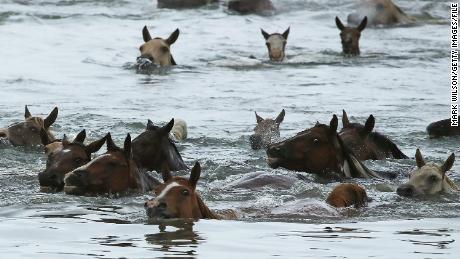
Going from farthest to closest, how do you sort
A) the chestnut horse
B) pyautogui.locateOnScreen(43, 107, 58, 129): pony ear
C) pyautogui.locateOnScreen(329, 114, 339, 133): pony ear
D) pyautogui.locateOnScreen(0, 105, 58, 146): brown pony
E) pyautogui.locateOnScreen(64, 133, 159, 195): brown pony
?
pyautogui.locateOnScreen(0, 105, 58, 146): brown pony < pyautogui.locateOnScreen(43, 107, 58, 129): pony ear < pyautogui.locateOnScreen(329, 114, 339, 133): pony ear < the chestnut horse < pyautogui.locateOnScreen(64, 133, 159, 195): brown pony

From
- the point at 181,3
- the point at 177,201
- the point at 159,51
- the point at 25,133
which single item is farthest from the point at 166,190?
the point at 181,3

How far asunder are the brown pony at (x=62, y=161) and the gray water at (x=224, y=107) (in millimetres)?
207

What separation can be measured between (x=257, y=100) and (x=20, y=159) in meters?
6.85

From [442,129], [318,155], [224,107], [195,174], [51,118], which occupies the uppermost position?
[195,174]

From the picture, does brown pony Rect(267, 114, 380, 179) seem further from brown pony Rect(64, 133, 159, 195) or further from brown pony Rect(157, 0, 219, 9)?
brown pony Rect(157, 0, 219, 9)

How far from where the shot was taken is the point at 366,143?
47.1 ft

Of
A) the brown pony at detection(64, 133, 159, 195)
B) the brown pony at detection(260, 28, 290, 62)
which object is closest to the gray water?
the brown pony at detection(64, 133, 159, 195)

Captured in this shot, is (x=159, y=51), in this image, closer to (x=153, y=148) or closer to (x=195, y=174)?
(x=153, y=148)

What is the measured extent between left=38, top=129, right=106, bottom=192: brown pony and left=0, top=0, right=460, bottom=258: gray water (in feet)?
0.68

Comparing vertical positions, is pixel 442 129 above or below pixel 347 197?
below

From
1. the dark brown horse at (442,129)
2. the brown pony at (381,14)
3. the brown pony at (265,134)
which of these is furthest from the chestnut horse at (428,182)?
the brown pony at (381,14)

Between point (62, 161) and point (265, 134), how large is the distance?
4.59 metres

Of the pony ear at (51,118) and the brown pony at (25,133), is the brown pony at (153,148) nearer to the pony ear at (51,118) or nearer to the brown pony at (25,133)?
the pony ear at (51,118)

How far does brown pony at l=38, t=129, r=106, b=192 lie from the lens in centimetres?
1161
